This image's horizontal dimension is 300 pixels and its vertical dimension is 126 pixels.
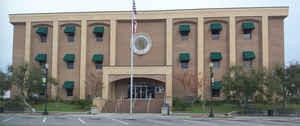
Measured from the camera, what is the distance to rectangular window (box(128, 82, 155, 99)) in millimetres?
45125

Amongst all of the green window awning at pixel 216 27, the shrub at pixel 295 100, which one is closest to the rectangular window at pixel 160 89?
the green window awning at pixel 216 27

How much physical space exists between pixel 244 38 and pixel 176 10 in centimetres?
1020

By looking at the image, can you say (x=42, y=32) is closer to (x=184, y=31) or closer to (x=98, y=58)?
(x=98, y=58)

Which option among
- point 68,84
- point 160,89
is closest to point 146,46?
point 160,89

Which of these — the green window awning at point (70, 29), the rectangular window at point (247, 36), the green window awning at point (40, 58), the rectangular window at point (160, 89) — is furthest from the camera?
the green window awning at point (40, 58)

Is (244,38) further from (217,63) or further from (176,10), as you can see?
(176,10)

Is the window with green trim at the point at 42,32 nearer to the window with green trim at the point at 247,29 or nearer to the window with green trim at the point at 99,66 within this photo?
the window with green trim at the point at 99,66

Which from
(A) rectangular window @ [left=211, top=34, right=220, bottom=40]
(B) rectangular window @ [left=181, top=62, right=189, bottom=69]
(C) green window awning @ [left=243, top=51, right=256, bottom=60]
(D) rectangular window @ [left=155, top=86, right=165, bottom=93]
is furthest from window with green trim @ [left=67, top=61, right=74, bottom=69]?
(C) green window awning @ [left=243, top=51, right=256, bottom=60]

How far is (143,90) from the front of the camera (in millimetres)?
45406

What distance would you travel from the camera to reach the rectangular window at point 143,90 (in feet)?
148

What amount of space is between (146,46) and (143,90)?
634 cm

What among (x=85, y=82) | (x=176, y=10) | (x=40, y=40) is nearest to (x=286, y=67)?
(x=176, y=10)

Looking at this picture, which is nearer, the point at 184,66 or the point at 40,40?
the point at 184,66

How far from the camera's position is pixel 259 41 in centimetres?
4331
